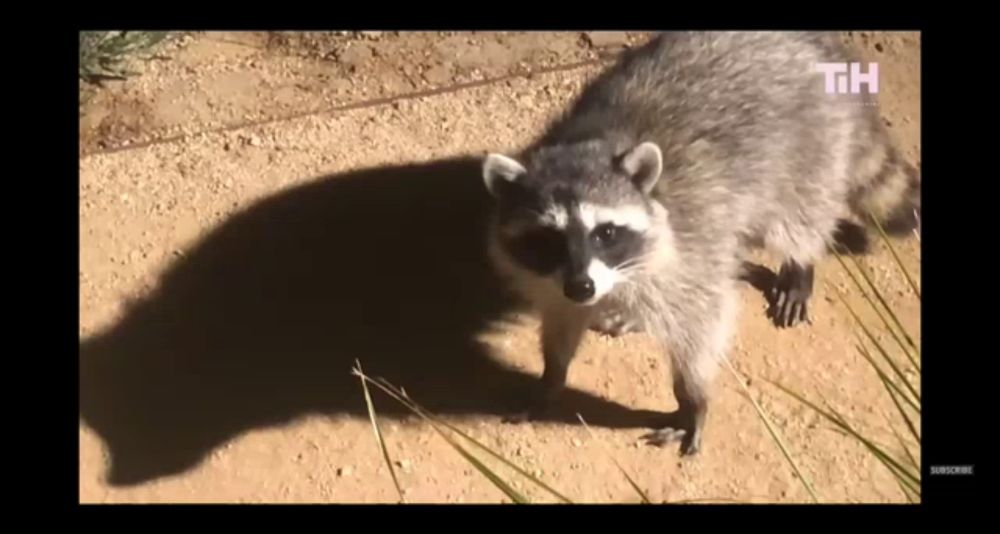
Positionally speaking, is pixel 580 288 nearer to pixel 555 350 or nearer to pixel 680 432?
pixel 555 350

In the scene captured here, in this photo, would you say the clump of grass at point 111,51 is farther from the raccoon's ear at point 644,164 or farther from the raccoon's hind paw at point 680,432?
the raccoon's hind paw at point 680,432

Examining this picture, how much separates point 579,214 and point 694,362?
801 mm

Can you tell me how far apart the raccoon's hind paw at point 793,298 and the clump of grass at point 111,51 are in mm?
3095

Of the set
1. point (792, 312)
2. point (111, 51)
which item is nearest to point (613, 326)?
point (792, 312)

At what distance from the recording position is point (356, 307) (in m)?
4.51

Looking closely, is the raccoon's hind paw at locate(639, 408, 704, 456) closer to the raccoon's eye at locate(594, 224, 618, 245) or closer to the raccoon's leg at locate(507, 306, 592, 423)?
the raccoon's leg at locate(507, 306, 592, 423)

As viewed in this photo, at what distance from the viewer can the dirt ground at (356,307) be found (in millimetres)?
4020

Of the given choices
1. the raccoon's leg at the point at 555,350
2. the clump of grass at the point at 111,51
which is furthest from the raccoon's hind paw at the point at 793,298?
the clump of grass at the point at 111,51

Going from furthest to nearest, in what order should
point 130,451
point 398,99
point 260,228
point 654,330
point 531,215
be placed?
point 398,99
point 260,228
point 130,451
point 654,330
point 531,215

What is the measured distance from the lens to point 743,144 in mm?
4051

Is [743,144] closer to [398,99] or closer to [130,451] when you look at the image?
[398,99]

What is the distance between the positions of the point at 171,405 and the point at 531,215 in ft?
5.40

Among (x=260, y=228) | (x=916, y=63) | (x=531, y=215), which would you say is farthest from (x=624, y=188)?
(x=916, y=63)

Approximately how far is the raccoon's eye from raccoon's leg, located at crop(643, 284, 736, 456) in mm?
456
